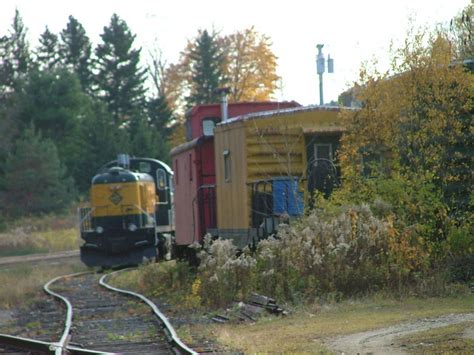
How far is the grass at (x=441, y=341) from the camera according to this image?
1065 cm

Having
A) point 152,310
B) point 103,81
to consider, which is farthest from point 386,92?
point 103,81

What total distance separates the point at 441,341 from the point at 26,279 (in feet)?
61.1

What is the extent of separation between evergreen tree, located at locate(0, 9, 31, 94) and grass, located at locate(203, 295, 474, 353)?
63.8 metres

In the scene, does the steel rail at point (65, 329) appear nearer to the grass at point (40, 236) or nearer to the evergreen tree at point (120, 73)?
the grass at point (40, 236)

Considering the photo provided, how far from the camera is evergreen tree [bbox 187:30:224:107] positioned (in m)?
72.4

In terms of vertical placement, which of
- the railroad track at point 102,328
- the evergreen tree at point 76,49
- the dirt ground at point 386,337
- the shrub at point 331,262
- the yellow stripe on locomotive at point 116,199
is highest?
the evergreen tree at point 76,49

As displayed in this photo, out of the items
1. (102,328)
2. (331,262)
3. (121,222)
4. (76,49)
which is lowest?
(102,328)

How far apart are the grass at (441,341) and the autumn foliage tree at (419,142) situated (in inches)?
235

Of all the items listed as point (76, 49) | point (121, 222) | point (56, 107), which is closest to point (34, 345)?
point (121, 222)

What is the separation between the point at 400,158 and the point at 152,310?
5.69 m

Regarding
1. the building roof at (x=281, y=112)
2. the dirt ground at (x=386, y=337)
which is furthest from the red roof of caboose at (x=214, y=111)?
the dirt ground at (x=386, y=337)

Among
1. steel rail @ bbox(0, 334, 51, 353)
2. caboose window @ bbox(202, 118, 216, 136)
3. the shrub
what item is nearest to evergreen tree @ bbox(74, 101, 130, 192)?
caboose window @ bbox(202, 118, 216, 136)

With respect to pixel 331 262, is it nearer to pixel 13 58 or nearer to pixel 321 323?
pixel 321 323

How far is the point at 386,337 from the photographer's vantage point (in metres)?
12.1
